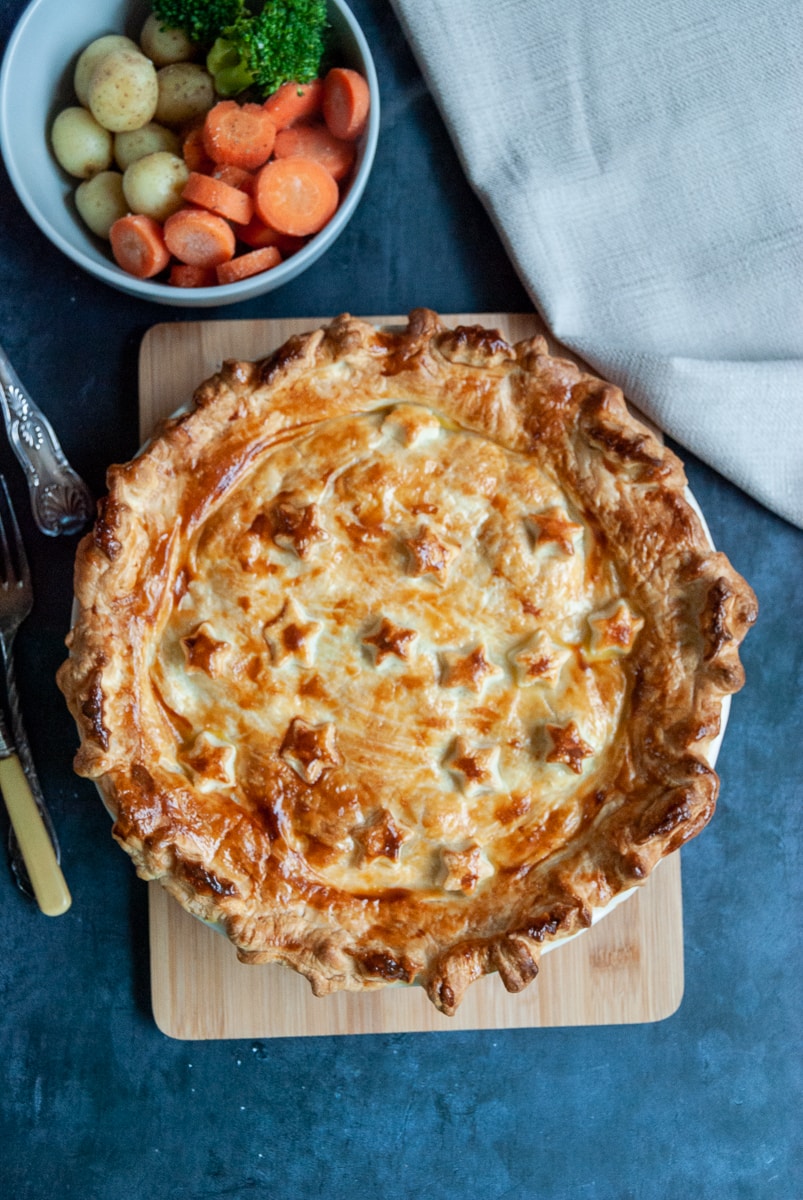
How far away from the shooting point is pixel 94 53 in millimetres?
2162

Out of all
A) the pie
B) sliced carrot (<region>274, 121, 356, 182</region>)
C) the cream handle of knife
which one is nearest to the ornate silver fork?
the cream handle of knife

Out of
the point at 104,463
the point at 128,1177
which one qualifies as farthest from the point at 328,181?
the point at 128,1177

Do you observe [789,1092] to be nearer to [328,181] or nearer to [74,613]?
[74,613]

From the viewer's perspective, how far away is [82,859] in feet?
7.70

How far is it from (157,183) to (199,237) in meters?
0.15

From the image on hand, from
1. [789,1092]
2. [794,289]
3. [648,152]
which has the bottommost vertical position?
[789,1092]

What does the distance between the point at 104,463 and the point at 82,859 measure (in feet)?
3.09

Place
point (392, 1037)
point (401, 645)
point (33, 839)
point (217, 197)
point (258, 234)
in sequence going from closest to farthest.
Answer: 1. point (401, 645)
2. point (217, 197)
3. point (258, 234)
4. point (33, 839)
5. point (392, 1037)

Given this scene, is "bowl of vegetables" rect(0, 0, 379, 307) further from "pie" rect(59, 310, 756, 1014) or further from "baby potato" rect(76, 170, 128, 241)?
"pie" rect(59, 310, 756, 1014)

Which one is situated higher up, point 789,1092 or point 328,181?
point 328,181

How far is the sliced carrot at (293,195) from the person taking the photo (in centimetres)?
206

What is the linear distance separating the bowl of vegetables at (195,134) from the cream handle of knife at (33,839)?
111 cm

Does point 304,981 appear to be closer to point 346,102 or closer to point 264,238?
point 264,238

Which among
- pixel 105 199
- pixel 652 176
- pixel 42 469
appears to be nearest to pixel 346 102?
pixel 105 199
